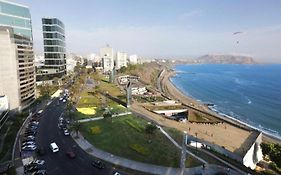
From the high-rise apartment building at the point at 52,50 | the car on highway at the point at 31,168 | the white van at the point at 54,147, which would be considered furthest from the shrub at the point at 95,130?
the high-rise apartment building at the point at 52,50

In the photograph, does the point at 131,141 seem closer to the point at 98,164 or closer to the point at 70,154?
the point at 98,164

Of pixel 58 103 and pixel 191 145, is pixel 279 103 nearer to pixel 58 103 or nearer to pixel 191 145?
pixel 191 145

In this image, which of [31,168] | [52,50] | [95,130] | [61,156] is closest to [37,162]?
[31,168]

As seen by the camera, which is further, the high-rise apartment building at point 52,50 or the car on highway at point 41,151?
the high-rise apartment building at point 52,50

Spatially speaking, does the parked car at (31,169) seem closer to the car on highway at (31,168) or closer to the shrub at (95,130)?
the car on highway at (31,168)

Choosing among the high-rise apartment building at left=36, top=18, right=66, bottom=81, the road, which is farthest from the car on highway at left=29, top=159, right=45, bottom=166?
the high-rise apartment building at left=36, top=18, right=66, bottom=81

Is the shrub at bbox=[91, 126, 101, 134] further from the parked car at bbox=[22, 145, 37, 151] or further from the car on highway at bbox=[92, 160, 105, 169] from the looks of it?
the car on highway at bbox=[92, 160, 105, 169]
